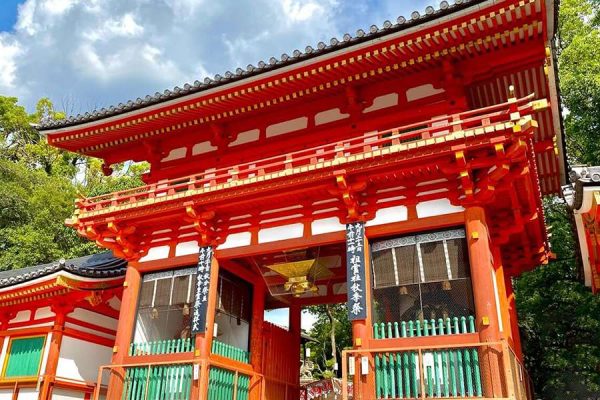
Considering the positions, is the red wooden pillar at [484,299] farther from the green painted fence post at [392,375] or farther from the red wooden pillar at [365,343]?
the red wooden pillar at [365,343]

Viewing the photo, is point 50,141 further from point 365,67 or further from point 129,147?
point 365,67

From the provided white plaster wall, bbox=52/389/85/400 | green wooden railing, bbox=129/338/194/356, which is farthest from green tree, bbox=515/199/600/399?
white plaster wall, bbox=52/389/85/400

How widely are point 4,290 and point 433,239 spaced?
1094cm

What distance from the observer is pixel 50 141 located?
12930mm

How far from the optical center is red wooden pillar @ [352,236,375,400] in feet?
27.7

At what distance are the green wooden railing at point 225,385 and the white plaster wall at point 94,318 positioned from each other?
546 centimetres

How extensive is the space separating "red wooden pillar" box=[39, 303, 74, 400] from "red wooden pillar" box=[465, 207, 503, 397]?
34.0 feet

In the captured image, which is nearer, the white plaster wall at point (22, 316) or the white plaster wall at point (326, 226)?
the white plaster wall at point (326, 226)

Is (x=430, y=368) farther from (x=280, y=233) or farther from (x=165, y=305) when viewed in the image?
(x=165, y=305)

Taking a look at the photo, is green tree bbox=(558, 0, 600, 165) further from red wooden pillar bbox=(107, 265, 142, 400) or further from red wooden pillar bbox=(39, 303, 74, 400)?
red wooden pillar bbox=(39, 303, 74, 400)

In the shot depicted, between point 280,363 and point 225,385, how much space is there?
9.04 feet

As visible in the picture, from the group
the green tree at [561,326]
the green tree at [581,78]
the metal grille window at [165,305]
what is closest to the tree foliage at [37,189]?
the metal grille window at [165,305]

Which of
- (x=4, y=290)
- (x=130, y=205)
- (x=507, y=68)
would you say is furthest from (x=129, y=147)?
(x=507, y=68)

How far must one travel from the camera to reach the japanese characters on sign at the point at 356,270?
910 centimetres
